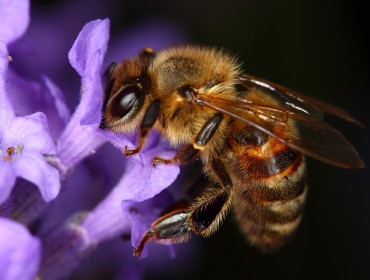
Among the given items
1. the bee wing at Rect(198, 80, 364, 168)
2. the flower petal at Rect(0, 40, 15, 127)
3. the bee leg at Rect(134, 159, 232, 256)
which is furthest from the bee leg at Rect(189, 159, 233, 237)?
the flower petal at Rect(0, 40, 15, 127)

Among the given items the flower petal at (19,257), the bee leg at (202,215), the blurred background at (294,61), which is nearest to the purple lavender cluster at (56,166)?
the flower petal at (19,257)

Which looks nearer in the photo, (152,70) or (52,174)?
(52,174)

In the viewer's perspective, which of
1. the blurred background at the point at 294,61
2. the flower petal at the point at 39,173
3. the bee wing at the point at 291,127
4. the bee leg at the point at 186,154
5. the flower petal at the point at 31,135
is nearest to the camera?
the flower petal at the point at 39,173

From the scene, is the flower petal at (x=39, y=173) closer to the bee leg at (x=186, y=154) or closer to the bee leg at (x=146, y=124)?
the bee leg at (x=146, y=124)

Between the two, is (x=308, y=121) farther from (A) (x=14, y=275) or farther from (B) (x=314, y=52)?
(B) (x=314, y=52)

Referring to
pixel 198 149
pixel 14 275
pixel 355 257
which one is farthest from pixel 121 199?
pixel 355 257

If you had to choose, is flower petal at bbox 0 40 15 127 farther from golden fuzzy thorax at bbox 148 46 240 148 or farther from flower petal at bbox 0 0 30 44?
golden fuzzy thorax at bbox 148 46 240 148
